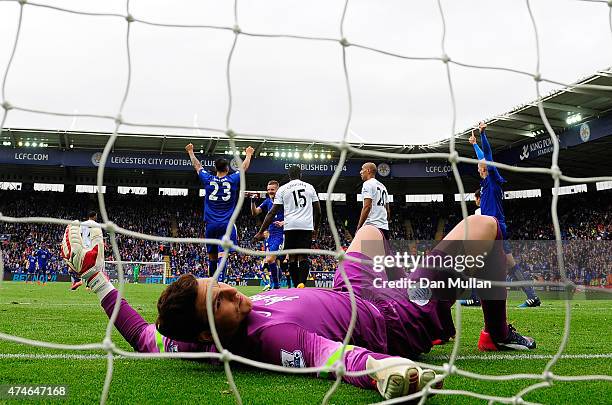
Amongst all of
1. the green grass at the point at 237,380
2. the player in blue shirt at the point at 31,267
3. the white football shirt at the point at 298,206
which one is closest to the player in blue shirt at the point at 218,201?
the white football shirt at the point at 298,206

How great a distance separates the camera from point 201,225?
87.6 feet

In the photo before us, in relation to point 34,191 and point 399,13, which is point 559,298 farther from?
point 34,191

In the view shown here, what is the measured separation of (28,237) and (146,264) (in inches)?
257

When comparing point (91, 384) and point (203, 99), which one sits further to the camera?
point (203, 99)

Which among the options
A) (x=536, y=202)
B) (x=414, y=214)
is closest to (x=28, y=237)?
(x=414, y=214)

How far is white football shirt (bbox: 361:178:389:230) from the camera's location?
6535 millimetres

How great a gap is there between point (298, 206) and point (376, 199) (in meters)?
1.10

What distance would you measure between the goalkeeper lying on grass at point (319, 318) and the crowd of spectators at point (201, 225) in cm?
1362

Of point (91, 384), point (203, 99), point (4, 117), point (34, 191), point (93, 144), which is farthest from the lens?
point (34, 191)

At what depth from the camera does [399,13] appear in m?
2.66

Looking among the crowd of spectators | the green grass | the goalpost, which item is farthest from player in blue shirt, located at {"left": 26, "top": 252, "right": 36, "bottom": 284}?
the green grass

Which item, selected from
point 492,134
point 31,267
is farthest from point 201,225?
point 492,134

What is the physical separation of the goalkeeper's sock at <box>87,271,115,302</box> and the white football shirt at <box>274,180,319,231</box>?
479 centimetres

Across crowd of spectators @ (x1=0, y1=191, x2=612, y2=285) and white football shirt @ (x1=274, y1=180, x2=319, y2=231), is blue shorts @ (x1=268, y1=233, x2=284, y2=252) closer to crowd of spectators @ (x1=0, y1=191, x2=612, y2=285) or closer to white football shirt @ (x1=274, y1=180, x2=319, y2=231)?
white football shirt @ (x1=274, y1=180, x2=319, y2=231)
